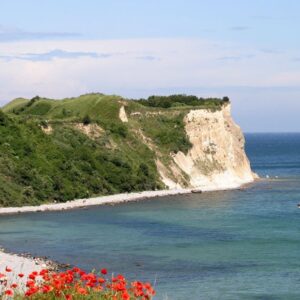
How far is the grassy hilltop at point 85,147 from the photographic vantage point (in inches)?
3575

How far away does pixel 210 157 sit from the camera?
406 ft

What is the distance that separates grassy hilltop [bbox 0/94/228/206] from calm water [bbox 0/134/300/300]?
310 inches

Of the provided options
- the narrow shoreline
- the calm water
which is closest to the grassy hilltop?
the narrow shoreline

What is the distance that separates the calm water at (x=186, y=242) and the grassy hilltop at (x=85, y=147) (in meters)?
7.87

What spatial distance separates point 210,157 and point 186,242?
63.8 metres

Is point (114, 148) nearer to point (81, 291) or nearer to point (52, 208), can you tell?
point (52, 208)

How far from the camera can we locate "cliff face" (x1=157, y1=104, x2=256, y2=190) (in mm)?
116438

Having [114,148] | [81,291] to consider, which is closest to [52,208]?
[114,148]

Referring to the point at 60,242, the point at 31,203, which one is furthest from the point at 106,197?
the point at 60,242

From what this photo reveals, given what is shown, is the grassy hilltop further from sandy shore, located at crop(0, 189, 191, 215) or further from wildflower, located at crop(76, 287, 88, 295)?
wildflower, located at crop(76, 287, 88, 295)

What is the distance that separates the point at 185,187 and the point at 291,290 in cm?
6951

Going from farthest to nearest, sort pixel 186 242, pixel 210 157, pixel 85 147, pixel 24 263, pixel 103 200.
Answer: pixel 210 157, pixel 85 147, pixel 103 200, pixel 186 242, pixel 24 263

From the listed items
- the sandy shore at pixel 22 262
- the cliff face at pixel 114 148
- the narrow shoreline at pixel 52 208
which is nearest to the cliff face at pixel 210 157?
the cliff face at pixel 114 148

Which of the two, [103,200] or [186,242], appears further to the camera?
[103,200]
